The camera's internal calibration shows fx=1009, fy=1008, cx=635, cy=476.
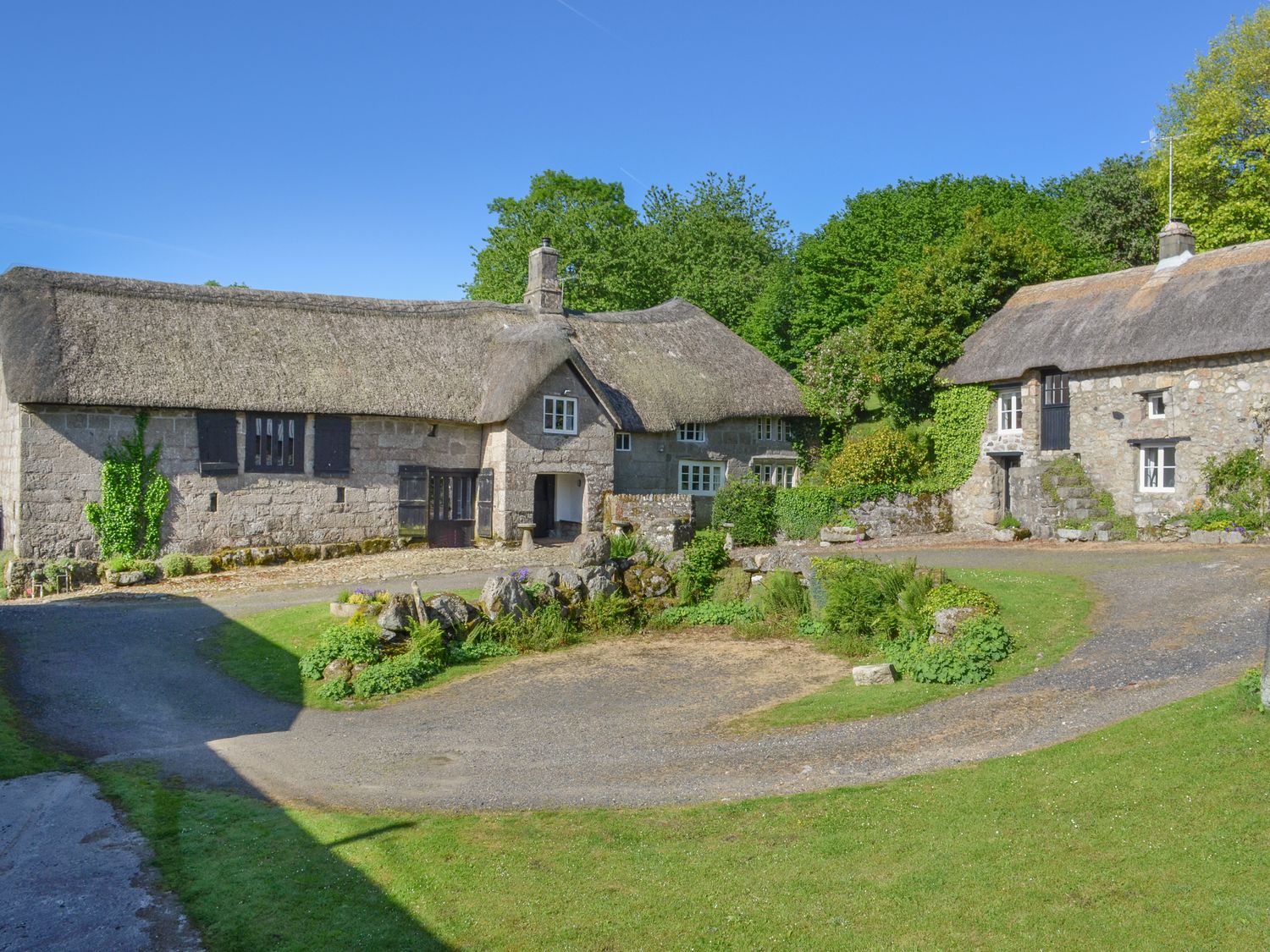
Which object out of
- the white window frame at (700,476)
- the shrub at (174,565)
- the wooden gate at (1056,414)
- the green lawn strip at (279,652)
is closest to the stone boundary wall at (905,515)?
the wooden gate at (1056,414)

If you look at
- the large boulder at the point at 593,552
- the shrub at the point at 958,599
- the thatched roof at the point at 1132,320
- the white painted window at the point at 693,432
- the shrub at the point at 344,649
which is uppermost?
the thatched roof at the point at 1132,320

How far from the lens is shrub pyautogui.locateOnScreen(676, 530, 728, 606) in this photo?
66.0 ft

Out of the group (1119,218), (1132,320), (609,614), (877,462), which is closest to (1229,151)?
(1119,218)

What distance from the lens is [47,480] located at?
→ 23453mm

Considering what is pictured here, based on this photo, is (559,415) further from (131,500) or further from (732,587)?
(131,500)

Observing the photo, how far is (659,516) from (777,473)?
786cm

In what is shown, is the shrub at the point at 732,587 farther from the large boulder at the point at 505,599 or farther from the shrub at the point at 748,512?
the shrub at the point at 748,512

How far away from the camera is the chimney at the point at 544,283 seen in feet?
106

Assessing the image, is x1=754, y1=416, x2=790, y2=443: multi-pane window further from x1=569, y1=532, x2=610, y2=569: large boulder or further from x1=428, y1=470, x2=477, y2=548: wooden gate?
x1=569, y1=532, x2=610, y2=569: large boulder

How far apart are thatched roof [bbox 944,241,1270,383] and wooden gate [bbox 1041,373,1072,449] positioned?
692 mm

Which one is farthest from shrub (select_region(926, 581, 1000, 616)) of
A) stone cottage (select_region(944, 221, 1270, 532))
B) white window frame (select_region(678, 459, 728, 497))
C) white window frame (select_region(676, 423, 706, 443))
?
white window frame (select_region(676, 423, 706, 443))

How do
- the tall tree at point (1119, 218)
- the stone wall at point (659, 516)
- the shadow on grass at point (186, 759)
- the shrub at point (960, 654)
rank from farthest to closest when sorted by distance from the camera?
the tall tree at point (1119, 218) → the stone wall at point (659, 516) → the shrub at point (960, 654) → the shadow on grass at point (186, 759)

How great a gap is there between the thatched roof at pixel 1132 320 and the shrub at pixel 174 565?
21.8 m

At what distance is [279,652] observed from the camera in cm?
1680
